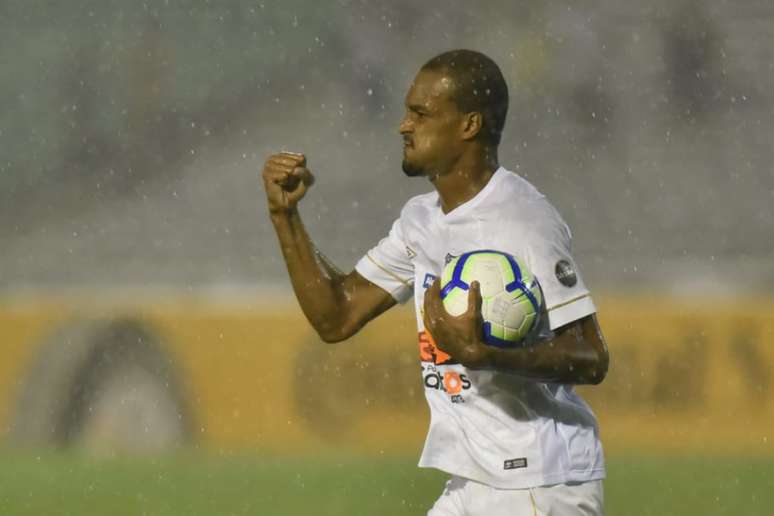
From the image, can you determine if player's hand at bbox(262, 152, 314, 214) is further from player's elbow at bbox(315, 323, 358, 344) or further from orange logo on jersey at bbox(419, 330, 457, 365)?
orange logo on jersey at bbox(419, 330, 457, 365)

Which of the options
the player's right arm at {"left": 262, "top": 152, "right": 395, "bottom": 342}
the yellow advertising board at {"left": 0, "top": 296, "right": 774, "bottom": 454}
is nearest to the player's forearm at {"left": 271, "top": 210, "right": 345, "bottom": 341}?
the player's right arm at {"left": 262, "top": 152, "right": 395, "bottom": 342}

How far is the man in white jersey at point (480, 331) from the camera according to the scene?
3.15 metres

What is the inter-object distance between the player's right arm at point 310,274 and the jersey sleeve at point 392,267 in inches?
1.0

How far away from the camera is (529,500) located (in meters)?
3.25

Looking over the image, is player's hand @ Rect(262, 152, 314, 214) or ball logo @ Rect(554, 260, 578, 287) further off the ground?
player's hand @ Rect(262, 152, 314, 214)

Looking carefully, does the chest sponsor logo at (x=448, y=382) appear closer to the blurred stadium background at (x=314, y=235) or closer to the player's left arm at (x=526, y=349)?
the player's left arm at (x=526, y=349)

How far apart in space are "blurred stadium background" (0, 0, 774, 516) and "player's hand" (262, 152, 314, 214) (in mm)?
3995

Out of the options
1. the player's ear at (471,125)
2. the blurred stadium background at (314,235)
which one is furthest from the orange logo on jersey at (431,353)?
the blurred stadium background at (314,235)

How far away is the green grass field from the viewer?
7383mm

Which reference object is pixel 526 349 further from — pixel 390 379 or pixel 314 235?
pixel 314 235

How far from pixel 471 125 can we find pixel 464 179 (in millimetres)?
135

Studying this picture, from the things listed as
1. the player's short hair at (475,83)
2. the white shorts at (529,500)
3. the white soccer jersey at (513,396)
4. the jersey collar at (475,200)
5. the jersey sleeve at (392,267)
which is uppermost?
the player's short hair at (475,83)

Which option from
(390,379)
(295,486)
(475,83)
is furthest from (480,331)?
(390,379)

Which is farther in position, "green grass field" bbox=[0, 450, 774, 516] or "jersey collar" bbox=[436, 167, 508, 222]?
"green grass field" bbox=[0, 450, 774, 516]
